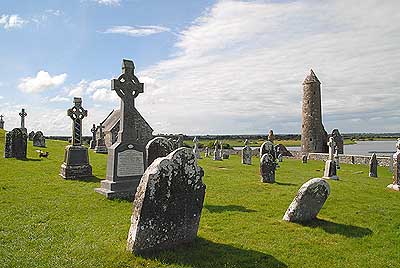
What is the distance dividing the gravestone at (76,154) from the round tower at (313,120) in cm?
3770

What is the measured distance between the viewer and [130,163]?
40.0 ft

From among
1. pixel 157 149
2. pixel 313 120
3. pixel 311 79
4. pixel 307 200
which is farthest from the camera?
pixel 311 79

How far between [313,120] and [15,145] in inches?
1533

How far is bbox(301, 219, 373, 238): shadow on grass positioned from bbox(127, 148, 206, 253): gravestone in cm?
357

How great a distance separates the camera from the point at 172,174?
6.83 meters

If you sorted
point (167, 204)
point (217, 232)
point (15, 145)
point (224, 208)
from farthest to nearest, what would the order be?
point (15, 145), point (224, 208), point (217, 232), point (167, 204)

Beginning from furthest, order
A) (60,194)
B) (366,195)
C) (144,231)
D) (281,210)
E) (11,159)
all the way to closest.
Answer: (11,159), (366,195), (60,194), (281,210), (144,231)

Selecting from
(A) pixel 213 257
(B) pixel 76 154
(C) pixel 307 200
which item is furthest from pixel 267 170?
(A) pixel 213 257

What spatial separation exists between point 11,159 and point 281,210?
16.8 meters

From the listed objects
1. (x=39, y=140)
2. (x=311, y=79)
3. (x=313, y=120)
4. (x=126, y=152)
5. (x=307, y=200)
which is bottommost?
(x=307, y=200)

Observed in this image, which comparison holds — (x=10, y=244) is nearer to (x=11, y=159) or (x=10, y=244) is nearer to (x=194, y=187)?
(x=194, y=187)

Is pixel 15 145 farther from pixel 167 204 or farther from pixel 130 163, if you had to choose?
pixel 167 204

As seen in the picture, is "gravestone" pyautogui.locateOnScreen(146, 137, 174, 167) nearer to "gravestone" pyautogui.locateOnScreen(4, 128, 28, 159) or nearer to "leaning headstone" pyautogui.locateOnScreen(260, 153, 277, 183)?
"leaning headstone" pyautogui.locateOnScreen(260, 153, 277, 183)

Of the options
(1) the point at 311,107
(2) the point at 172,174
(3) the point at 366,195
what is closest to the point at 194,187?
(2) the point at 172,174
